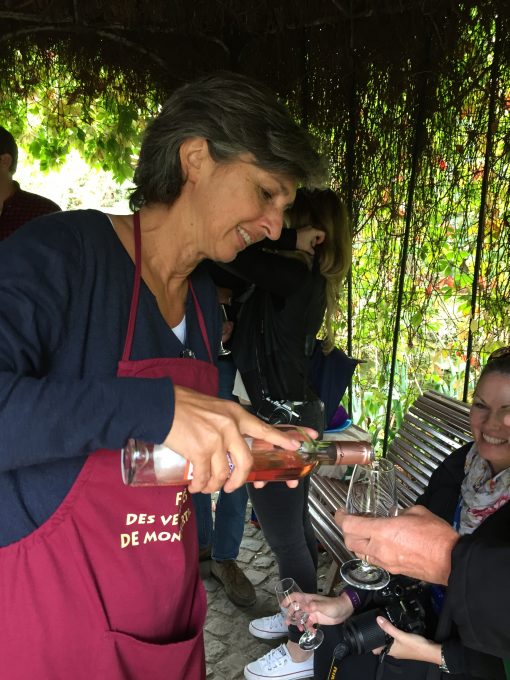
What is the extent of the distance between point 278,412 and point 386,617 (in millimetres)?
916

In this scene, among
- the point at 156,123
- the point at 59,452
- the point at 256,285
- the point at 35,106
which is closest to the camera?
the point at 59,452

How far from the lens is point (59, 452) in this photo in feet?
2.97

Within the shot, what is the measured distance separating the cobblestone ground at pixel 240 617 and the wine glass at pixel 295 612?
650 mm

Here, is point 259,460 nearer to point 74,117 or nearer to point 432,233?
point 432,233

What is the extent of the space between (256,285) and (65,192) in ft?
25.8

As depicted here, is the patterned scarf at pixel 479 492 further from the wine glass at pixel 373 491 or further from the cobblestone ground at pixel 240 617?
the cobblestone ground at pixel 240 617

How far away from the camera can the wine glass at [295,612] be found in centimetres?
218

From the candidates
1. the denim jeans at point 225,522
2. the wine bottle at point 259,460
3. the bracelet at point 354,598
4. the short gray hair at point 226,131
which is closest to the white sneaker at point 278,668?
the bracelet at point 354,598

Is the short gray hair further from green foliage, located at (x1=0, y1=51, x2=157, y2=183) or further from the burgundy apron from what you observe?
green foliage, located at (x1=0, y1=51, x2=157, y2=183)

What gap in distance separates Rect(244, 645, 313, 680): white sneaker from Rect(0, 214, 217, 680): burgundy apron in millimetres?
1393

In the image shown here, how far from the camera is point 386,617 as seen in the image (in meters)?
2.04

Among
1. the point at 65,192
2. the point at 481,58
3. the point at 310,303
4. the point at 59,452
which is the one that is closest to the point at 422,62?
the point at 481,58

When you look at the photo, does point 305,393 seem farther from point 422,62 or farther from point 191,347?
point 422,62

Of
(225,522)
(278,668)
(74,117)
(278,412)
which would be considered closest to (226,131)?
(278,412)
